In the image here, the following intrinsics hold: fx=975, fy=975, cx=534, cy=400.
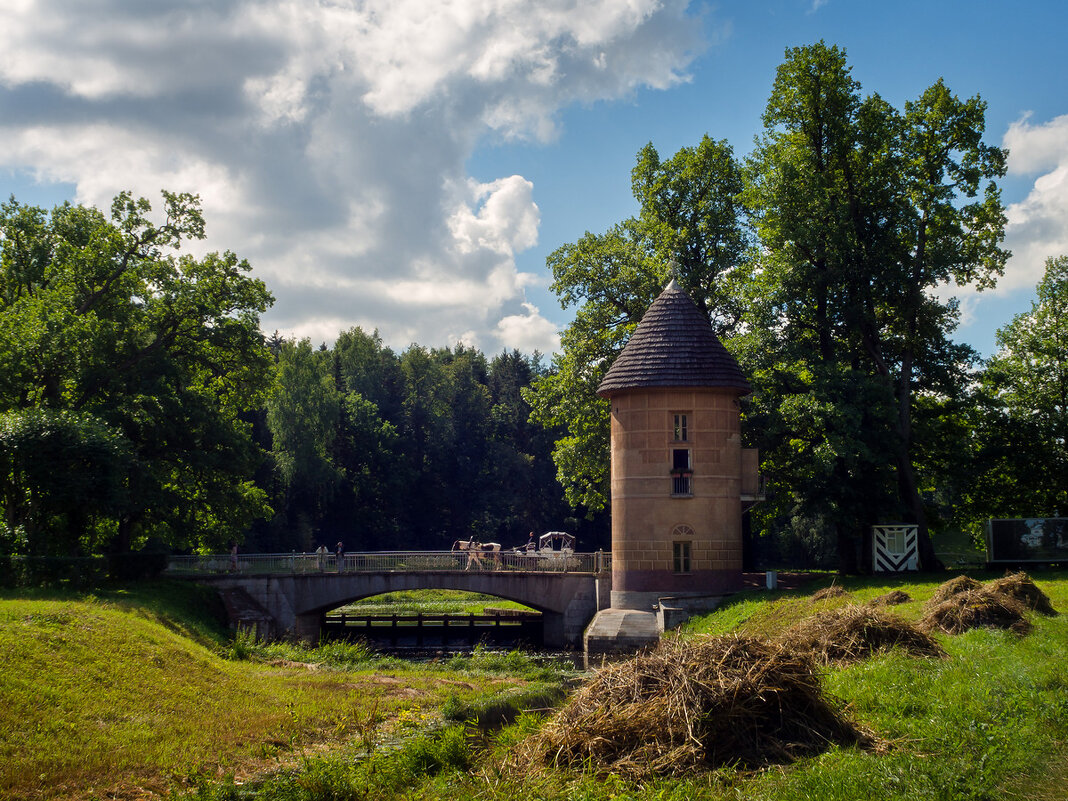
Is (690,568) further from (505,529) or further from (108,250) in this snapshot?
(505,529)

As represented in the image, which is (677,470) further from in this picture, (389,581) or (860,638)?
(860,638)

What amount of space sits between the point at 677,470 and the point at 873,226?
11.2 metres

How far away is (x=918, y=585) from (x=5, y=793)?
72.4 ft

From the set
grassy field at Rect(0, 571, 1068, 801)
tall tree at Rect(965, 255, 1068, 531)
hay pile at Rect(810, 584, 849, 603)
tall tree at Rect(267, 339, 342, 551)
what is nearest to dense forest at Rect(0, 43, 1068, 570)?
tall tree at Rect(965, 255, 1068, 531)

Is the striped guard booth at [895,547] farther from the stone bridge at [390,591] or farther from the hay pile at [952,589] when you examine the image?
the hay pile at [952,589]

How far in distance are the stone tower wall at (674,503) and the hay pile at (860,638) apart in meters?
14.1

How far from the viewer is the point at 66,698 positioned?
15.6 m

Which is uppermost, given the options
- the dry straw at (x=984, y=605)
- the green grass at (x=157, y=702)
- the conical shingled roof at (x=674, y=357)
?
the conical shingled roof at (x=674, y=357)

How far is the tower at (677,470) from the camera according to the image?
32625 mm

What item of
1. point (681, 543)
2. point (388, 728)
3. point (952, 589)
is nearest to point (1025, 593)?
point (952, 589)

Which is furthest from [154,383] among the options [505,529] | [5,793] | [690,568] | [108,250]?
[505,529]

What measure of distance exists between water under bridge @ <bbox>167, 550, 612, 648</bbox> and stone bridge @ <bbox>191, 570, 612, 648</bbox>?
0.12 ft

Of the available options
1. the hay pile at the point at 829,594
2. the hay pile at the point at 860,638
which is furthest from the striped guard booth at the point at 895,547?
the hay pile at the point at 860,638

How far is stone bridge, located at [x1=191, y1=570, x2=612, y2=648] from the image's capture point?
36.1 m
